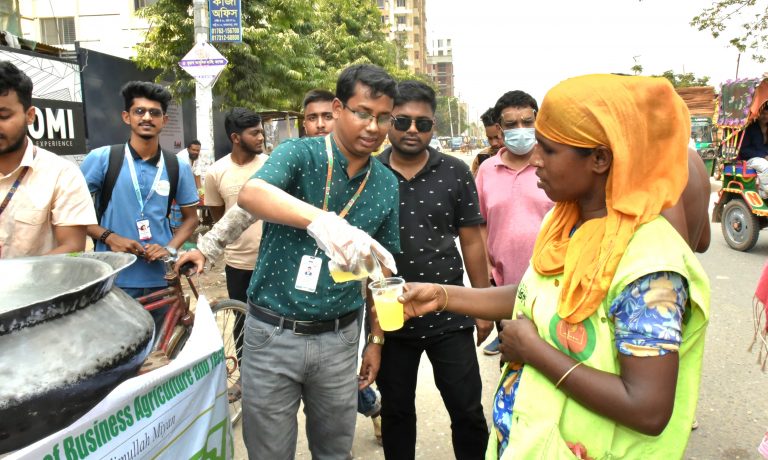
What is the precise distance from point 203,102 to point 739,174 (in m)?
7.83

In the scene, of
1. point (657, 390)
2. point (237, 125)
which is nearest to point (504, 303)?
point (657, 390)

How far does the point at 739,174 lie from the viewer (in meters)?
7.96

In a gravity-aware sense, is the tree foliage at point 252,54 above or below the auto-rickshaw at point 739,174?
above

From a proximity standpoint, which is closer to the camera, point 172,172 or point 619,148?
point 619,148

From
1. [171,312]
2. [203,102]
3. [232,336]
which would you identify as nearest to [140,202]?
[171,312]

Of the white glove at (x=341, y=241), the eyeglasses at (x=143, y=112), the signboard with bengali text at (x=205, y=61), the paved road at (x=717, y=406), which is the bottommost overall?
the paved road at (x=717, y=406)

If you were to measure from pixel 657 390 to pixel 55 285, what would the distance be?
1447mm

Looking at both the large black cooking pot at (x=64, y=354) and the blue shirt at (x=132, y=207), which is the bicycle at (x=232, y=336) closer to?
the blue shirt at (x=132, y=207)

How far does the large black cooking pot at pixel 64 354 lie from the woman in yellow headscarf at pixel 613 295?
93 centimetres

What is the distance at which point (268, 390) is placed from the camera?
212cm

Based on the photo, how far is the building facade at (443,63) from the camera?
443 feet

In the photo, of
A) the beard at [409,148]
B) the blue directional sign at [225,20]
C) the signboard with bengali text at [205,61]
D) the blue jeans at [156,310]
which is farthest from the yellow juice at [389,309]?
the blue directional sign at [225,20]

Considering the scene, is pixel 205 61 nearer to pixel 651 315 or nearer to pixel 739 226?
pixel 651 315

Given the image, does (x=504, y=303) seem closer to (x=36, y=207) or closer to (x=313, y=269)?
(x=313, y=269)
